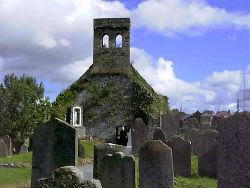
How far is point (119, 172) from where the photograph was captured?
12.6m

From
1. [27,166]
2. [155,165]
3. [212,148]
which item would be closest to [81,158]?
[27,166]

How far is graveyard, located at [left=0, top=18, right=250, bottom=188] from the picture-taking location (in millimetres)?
7934

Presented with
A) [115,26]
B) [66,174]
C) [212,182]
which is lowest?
[212,182]

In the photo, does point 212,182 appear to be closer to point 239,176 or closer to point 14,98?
point 239,176

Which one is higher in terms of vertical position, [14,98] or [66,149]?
[14,98]

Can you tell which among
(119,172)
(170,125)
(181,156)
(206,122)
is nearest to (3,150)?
(181,156)

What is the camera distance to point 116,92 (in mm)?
44188

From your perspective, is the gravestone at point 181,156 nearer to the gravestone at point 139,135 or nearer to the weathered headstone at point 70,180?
the gravestone at point 139,135

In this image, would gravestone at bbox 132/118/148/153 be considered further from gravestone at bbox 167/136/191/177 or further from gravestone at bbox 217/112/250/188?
gravestone at bbox 217/112/250/188

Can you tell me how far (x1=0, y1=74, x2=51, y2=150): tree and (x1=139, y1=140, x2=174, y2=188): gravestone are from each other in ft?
101

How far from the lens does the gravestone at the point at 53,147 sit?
36.8 ft

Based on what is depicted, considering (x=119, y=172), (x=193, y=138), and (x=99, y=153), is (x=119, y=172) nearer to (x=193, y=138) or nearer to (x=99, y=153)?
(x=99, y=153)

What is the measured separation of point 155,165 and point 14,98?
33.7 metres

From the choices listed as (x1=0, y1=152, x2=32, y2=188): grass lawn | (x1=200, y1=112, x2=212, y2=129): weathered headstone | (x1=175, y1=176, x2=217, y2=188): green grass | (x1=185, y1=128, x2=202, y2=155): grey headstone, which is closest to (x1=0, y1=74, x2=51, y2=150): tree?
(x1=200, y1=112, x2=212, y2=129): weathered headstone
